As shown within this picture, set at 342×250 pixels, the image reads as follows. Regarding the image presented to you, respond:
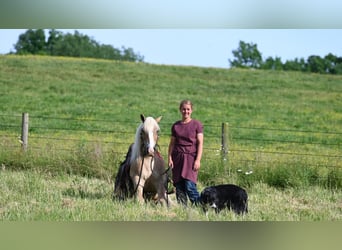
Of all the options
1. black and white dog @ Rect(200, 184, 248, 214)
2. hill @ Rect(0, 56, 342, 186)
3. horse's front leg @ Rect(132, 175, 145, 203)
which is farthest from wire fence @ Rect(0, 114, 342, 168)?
horse's front leg @ Rect(132, 175, 145, 203)

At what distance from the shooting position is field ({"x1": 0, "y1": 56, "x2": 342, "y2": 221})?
6.02m

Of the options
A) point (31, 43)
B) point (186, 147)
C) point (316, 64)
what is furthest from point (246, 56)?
point (186, 147)

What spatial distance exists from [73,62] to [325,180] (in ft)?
57.7

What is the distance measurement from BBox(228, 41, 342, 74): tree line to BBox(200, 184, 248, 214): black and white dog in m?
20.5

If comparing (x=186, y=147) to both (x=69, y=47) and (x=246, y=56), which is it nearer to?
(x=69, y=47)

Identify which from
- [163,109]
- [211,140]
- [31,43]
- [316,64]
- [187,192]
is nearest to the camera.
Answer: [187,192]

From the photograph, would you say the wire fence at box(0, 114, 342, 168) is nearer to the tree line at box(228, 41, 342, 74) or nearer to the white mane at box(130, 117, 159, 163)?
the white mane at box(130, 117, 159, 163)

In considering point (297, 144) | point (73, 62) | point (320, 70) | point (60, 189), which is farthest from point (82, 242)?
point (320, 70)

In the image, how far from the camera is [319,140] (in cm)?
1489

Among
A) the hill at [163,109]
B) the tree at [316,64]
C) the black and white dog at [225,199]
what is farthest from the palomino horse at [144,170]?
the tree at [316,64]

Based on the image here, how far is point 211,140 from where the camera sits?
43.4 ft

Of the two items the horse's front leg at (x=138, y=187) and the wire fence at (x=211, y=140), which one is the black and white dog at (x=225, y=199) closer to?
the horse's front leg at (x=138, y=187)

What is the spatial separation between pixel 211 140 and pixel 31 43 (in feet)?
65.1

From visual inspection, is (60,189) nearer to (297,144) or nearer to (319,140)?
(297,144)
